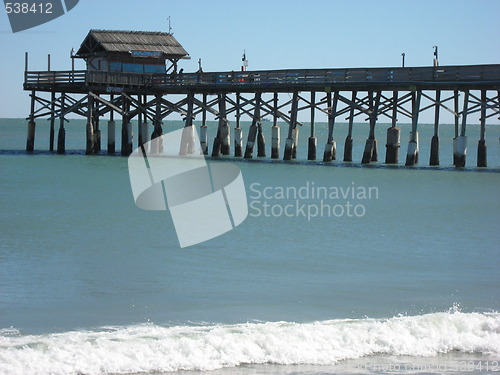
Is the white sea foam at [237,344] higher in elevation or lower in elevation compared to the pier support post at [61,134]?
lower

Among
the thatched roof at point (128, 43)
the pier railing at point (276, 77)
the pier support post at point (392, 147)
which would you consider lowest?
the pier support post at point (392, 147)

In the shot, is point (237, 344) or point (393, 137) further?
point (393, 137)

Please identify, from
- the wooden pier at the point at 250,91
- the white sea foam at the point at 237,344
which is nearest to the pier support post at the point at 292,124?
the wooden pier at the point at 250,91

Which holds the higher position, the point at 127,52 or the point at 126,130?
the point at 127,52

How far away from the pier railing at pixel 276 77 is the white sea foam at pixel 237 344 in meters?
20.2

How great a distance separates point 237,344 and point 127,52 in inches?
1184

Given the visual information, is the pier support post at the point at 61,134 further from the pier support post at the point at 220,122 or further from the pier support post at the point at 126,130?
the pier support post at the point at 220,122

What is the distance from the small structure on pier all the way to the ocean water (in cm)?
1429

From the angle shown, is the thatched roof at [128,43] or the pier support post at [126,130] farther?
the pier support post at [126,130]

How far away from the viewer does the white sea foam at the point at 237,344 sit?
33.9 ft

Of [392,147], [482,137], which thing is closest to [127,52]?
[392,147]

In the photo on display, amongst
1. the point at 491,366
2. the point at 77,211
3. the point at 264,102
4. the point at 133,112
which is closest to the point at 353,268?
the point at 491,366

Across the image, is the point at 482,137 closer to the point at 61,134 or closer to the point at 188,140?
the point at 188,140

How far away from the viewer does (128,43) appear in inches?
1567
